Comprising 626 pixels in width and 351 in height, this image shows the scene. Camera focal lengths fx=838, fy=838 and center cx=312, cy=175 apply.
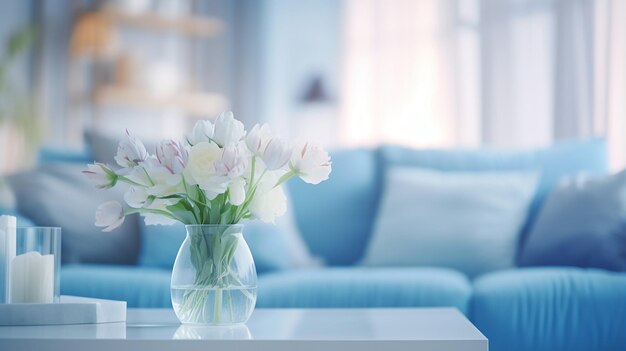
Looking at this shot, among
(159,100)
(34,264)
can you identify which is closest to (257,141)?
(34,264)

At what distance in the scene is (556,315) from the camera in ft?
6.90

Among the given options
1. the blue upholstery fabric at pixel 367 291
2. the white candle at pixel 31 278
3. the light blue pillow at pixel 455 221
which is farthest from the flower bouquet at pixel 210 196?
the light blue pillow at pixel 455 221

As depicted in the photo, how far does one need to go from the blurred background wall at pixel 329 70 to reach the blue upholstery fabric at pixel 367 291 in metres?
1.66

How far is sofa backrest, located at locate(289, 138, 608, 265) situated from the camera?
2.82 meters

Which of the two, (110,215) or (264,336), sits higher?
(110,215)

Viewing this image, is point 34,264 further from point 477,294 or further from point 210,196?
point 477,294

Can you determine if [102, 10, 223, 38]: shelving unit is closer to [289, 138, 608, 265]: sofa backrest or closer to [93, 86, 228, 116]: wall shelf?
[93, 86, 228, 116]: wall shelf

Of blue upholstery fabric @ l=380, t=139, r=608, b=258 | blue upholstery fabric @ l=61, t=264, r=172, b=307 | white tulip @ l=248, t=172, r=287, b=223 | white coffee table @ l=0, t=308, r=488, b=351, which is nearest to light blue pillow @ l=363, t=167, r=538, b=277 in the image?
blue upholstery fabric @ l=380, t=139, r=608, b=258

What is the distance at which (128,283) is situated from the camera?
2260 millimetres

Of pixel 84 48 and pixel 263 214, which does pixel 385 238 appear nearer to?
pixel 263 214

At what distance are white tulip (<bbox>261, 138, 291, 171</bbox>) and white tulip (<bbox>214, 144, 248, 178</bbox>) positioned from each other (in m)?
0.04

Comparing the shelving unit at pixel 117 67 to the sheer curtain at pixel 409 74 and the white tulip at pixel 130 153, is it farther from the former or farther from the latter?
the white tulip at pixel 130 153

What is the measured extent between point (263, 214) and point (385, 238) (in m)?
1.43

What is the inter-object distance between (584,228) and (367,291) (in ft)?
2.26
